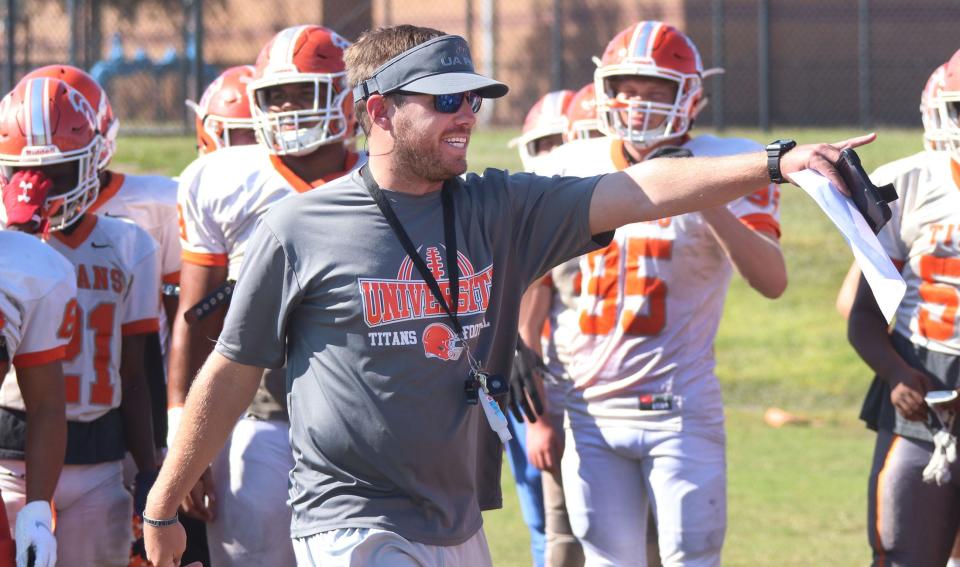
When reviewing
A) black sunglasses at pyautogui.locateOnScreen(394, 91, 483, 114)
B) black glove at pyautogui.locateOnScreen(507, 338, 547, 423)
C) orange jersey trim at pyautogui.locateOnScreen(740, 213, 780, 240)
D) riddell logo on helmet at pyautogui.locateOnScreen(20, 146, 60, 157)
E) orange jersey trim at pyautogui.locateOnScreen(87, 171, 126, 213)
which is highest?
black sunglasses at pyautogui.locateOnScreen(394, 91, 483, 114)

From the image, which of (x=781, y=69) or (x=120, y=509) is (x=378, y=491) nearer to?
(x=120, y=509)

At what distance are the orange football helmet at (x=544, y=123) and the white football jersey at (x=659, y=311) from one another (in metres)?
1.92

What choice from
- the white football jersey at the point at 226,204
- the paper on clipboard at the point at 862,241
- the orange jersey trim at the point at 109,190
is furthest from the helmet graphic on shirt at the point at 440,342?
Result: the orange jersey trim at the point at 109,190

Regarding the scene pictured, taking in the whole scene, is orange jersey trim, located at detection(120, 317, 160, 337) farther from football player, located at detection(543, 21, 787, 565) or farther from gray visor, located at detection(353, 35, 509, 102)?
gray visor, located at detection(353, 35, 509, 102)

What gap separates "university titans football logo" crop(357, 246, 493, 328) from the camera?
3350mm

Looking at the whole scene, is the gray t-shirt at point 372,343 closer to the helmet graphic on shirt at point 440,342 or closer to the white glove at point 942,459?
the helmet graphic on shirt at point 440,342

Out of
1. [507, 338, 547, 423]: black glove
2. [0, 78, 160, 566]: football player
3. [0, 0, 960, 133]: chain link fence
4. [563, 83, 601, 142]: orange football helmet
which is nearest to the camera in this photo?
[0, 78, 160, 566]: football player

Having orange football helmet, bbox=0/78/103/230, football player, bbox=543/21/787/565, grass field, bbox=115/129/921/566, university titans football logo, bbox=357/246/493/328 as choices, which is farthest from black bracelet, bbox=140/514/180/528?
grass field, bbox=115/129/921/566

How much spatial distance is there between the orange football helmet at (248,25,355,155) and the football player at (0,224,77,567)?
974 millimetres

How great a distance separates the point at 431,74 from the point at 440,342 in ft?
2.06

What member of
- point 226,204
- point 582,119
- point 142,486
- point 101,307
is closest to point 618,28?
point 582,119

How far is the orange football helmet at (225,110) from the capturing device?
599cm

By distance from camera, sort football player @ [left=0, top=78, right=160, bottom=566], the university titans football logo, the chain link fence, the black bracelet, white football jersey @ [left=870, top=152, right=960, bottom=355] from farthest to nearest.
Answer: the chain link fence < white football jersey @ [left=870, top=152, right=960, bottom=355] < football player @ [left=0, top=78, right=160, bottom=566] < the black bracelet < the university titans football logo

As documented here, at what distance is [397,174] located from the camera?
347cm
